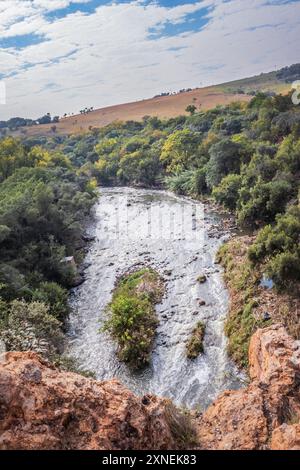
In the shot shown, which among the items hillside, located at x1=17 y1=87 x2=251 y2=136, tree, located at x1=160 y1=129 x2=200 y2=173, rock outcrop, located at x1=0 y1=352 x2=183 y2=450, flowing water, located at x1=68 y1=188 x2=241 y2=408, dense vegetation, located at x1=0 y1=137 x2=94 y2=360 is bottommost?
flowing water, located at x1=68 y1=188 x2=241 y2=408

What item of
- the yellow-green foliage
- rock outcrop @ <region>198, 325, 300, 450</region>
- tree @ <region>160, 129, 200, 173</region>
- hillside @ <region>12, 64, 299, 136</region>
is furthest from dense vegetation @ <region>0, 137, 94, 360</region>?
hillside @ <region>12, 64, 299, 136</region>

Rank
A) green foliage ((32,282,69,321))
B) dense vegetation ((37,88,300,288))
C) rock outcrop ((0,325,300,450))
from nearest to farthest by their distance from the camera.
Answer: rock outcrop ((0,325,300,450)) < green foliage ((32,282,69,321)) < dense vegetation ((37,88,300,288))

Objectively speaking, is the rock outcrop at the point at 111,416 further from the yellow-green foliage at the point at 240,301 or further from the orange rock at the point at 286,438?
the yellow-green foliage at the point at 240,301

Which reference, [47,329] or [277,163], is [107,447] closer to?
[47,329]

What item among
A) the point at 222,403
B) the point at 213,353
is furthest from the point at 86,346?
the point at 222,403

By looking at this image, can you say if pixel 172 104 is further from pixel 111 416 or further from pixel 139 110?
pixel 111 416

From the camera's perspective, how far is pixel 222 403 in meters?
9.43

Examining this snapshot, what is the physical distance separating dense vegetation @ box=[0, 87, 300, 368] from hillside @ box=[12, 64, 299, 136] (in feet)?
156

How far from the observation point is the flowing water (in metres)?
18.1

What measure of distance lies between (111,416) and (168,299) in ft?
61.2

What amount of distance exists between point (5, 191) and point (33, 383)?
111 ft

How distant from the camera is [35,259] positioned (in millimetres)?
28766

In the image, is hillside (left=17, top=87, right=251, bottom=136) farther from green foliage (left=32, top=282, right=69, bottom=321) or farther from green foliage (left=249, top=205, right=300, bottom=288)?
green foliage (left=32, top=282, right=69, bottom=321)

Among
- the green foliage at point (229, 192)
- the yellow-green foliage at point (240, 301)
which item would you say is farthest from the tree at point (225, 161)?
the yellow-green foliage at point (240, 301)
